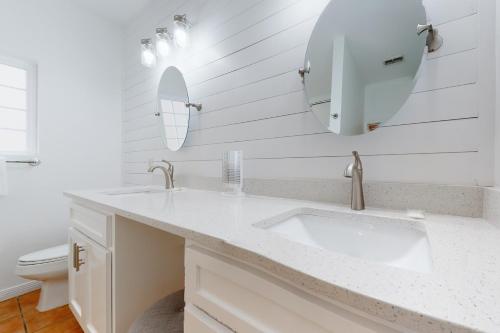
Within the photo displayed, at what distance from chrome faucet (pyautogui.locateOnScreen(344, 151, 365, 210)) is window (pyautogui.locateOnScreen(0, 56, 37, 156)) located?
2.35m

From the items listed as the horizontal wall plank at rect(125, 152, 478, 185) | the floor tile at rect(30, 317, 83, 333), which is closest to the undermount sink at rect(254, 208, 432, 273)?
the horizontal wall plank at rect(125, 152, 478, 185)

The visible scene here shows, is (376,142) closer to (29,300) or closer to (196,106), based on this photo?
(196,106)

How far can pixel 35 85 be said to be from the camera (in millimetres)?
1899

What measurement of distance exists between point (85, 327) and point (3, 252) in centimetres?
115

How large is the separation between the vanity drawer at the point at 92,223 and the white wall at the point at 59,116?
83 centimetres

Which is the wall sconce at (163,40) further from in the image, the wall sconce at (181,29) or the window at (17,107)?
the window at (17,107)

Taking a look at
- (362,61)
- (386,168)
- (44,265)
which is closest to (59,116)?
(44,265)

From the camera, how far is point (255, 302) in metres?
0.45

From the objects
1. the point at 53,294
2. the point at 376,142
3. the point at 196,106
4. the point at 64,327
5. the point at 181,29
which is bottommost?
the point at 64,327

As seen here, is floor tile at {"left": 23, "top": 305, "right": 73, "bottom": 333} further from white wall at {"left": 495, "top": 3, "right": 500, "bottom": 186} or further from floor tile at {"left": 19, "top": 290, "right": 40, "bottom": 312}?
white wall at {"left": 495, "top": 3, "right": 500, "bottom": 186}

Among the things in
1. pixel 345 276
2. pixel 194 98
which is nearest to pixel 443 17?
pixel 345 276

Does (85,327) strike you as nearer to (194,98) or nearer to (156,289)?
(156,289)

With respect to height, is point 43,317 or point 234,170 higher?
point 234,170

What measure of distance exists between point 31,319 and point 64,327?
0.27m
